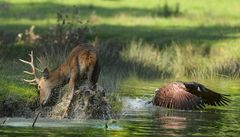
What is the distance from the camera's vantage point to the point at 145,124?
1762 cm

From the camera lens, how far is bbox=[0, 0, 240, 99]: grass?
25953 millimetres

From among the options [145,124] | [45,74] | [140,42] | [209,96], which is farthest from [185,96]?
[140,42]

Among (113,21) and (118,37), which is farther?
(113,21)

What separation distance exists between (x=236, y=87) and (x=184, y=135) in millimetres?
9495

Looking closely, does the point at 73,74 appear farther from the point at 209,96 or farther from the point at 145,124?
the point at 209,96

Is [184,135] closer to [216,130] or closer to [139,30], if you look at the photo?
[216,130]

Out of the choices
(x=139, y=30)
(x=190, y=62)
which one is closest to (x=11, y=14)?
(x=139, y=30)

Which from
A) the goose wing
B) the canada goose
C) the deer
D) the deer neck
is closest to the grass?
the deer

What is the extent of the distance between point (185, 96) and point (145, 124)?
Answer: 106 inches

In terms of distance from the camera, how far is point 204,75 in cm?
2742

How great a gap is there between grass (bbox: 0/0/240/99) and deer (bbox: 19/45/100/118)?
1.09m

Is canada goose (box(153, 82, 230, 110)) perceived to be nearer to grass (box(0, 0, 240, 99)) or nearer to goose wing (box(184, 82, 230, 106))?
goose wing (box(184, 82, 230, 106))

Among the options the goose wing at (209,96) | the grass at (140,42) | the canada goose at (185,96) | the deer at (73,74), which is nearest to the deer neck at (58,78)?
the deer at (73,74)

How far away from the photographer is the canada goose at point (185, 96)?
20.0 metres
